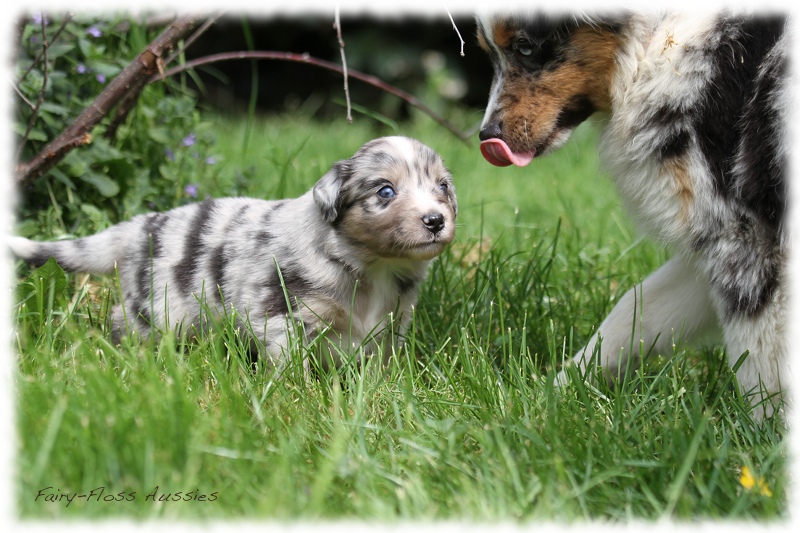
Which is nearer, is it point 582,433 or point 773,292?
point 582,433

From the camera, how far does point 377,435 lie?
261 centimetres

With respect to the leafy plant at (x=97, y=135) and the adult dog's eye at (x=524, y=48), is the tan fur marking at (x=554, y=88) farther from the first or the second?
the leafy plant at (x=97, y=135)

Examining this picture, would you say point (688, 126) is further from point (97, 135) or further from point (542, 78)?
point (97, 135)

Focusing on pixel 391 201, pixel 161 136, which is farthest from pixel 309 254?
pixel 161 136

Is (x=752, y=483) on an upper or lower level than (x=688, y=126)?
lower

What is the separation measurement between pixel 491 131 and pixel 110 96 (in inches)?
67.1

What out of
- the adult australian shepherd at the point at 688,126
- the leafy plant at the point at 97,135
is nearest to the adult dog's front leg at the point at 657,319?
the adult australian shepherd at the point at 688,126

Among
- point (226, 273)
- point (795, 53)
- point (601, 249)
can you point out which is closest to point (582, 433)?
point (795, 53)

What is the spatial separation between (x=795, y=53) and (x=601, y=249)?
2.09m

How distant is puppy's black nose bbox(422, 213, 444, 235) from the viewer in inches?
123

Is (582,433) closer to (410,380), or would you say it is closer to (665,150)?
(410,380)

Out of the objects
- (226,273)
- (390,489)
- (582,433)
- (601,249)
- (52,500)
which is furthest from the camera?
(601,249)

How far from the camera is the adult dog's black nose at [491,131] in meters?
3.03

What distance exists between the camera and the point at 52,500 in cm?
212
